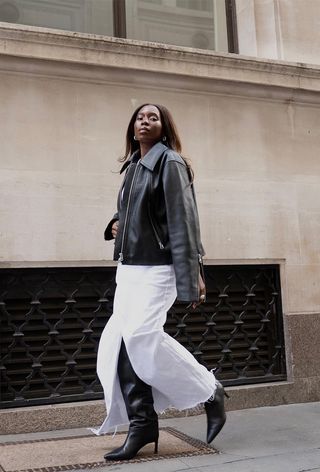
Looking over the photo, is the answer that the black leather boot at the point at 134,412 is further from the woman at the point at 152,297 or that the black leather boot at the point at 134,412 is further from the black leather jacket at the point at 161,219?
the black leather jacket at the point at 161,219

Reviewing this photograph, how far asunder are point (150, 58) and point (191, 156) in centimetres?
95

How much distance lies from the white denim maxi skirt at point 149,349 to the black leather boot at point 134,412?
0.18ft

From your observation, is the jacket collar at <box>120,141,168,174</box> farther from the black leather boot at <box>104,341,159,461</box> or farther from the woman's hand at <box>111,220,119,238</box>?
the black leather boot at <box>104,341,159,461</box>

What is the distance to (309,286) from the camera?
5.46m

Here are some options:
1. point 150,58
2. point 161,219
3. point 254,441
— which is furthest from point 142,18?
point 254,441

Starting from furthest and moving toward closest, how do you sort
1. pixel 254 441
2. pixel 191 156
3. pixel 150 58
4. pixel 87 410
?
pixel 191 156 < pixel 150 58 < pixel 87 410 < pixel 254 441

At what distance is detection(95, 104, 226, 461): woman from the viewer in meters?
3.29

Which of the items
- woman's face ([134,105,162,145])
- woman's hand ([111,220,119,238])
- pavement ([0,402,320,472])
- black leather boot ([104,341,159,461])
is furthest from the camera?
woman's hand ([111,220,119,238])

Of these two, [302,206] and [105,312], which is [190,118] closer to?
[302,206]

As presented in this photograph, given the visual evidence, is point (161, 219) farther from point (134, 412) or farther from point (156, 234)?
point (134, 412)

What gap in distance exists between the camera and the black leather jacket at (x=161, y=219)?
329 cm

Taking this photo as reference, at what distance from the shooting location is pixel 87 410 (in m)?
4.51

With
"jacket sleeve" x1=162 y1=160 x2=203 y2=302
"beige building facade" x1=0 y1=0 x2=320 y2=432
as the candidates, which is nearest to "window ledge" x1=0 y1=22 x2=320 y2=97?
"beige building facade" x1=0 y1=0 x2=320 y2=432

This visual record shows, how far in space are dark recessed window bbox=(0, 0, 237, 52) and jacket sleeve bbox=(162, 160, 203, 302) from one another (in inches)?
119
